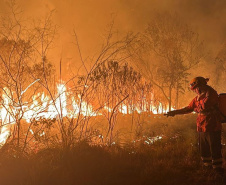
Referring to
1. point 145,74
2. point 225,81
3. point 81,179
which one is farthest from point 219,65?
point 81,179

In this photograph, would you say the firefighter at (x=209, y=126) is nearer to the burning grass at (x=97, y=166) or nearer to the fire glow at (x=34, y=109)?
the burning grass at (x=97, y=166)

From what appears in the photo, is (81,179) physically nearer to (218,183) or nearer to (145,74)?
(218,183)

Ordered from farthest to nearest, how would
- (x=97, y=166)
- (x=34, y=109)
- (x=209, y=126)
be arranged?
(x=34, y=109), (x=97, y=166), (x=209, y=126)

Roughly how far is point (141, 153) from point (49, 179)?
262 cm

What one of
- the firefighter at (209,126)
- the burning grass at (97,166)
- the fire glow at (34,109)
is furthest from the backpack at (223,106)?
the fire glow at (34,109)

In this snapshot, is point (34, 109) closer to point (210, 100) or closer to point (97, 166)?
point (97, 166)

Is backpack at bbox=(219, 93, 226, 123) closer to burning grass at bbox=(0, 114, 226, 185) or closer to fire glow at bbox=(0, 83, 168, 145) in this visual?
burning grass at bbox=(0, 114, 226, 185)

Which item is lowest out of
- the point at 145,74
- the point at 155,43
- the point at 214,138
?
the point at 214,138

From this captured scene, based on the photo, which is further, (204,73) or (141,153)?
(204,73)

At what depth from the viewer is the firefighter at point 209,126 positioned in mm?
5082

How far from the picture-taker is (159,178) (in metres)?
5.23

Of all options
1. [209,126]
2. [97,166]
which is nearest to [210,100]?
[209,126]

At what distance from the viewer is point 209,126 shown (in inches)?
201

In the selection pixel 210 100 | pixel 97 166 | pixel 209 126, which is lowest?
pixel 97 166
